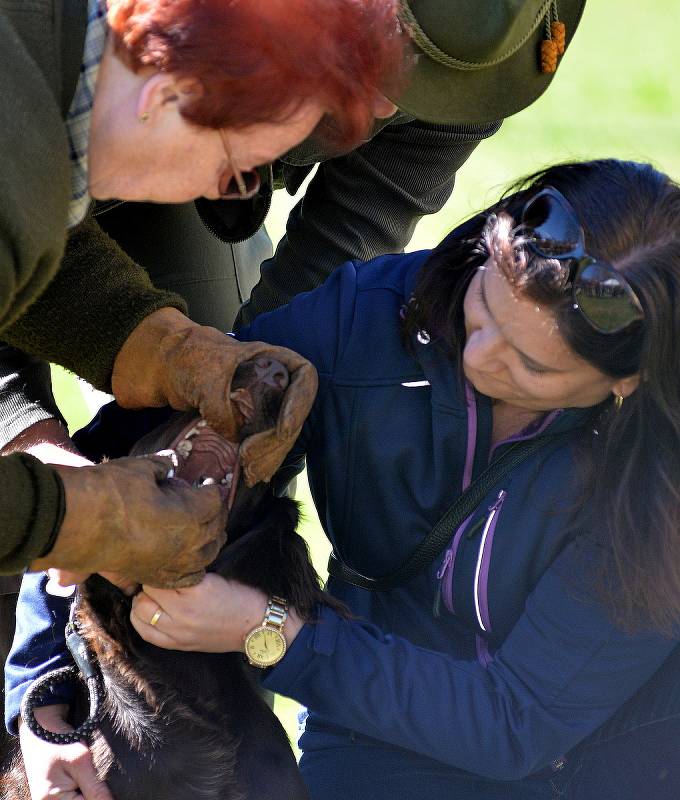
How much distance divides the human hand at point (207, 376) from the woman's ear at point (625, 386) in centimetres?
67

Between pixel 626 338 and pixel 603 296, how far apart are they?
0.12 metres

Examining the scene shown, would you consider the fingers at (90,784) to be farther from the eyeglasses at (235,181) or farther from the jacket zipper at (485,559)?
the eyeglasses at (235,181)

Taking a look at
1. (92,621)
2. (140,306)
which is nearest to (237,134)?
A: (140,306)

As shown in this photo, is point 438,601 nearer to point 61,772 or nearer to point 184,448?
point 184,448

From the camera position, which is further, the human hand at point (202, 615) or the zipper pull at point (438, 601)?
the zipper pull at point (438, 601)

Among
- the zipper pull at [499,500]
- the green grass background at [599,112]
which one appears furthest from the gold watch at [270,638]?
the green grass background at [599,112]

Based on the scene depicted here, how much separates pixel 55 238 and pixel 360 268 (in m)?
1.11

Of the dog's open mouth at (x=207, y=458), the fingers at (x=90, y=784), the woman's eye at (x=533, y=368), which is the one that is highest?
the woman's eye at (x=533, y=368)

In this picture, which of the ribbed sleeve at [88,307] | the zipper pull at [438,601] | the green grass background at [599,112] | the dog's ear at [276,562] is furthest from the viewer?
the green grass background at [599,112]

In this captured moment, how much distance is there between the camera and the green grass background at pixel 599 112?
23.6 ft

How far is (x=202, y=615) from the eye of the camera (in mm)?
2252

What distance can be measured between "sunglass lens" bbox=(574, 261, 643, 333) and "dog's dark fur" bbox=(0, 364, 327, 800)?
768mm

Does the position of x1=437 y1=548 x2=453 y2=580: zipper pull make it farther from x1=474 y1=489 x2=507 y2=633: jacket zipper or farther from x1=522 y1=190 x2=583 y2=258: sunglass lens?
x1=522 y1=190 x2=583 y2=258: sunglass lens

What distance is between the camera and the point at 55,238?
1.80 meters
